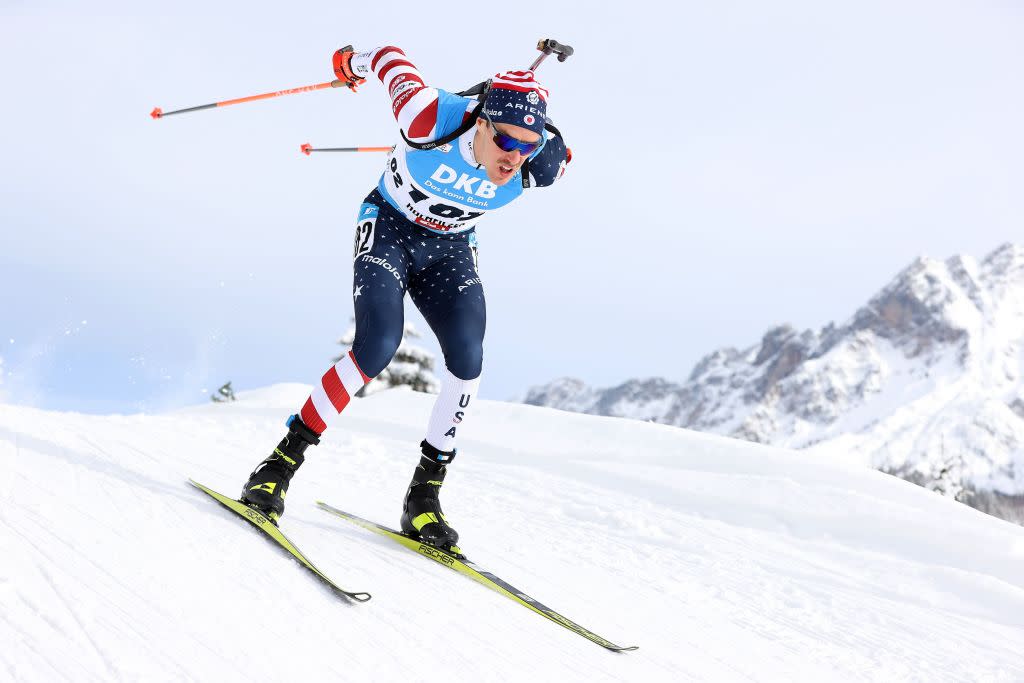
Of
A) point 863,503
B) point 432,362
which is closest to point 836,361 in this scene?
point 432,362

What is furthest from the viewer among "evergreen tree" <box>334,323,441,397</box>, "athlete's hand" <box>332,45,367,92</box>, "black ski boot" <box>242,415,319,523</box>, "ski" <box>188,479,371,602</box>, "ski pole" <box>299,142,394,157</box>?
"evergreen tree" <box>334,323,441,397</box>

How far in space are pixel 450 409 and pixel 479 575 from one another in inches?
32.2

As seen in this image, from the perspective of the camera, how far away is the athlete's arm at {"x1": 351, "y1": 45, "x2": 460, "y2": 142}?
10.8 feet

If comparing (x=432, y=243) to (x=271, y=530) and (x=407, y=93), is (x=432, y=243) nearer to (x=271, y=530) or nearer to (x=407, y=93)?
(x=407, y=93)

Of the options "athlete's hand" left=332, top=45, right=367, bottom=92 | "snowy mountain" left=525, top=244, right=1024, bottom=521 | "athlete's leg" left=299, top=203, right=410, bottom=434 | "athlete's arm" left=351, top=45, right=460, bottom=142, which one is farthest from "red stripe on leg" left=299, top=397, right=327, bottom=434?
"snowy mountain" left=525, top=244, right=1024, bottom=521

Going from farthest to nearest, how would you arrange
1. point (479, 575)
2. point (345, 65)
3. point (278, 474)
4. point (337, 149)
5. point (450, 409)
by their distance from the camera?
point (337, 149), point (345, 65), point (450, 409), point (278, 474), point (479, 575)

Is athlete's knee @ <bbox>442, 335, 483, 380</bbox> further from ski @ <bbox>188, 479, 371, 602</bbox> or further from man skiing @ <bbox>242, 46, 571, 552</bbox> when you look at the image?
ski @ <bbox>188, 479, 371, 602</bbox>

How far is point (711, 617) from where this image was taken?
121 inches

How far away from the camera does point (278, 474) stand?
308 cm

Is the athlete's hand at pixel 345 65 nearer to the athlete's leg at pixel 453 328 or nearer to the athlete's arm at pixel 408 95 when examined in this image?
the athlete's arm at pixel 408 95

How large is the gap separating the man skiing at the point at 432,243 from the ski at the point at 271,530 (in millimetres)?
83

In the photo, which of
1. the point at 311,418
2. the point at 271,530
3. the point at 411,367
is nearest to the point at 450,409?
the point at 311,418

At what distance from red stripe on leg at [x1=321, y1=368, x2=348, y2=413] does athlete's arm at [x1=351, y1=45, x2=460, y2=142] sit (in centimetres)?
113

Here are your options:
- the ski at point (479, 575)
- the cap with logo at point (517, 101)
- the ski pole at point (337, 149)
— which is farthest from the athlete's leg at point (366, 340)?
the ski pole at point (337, 149)
